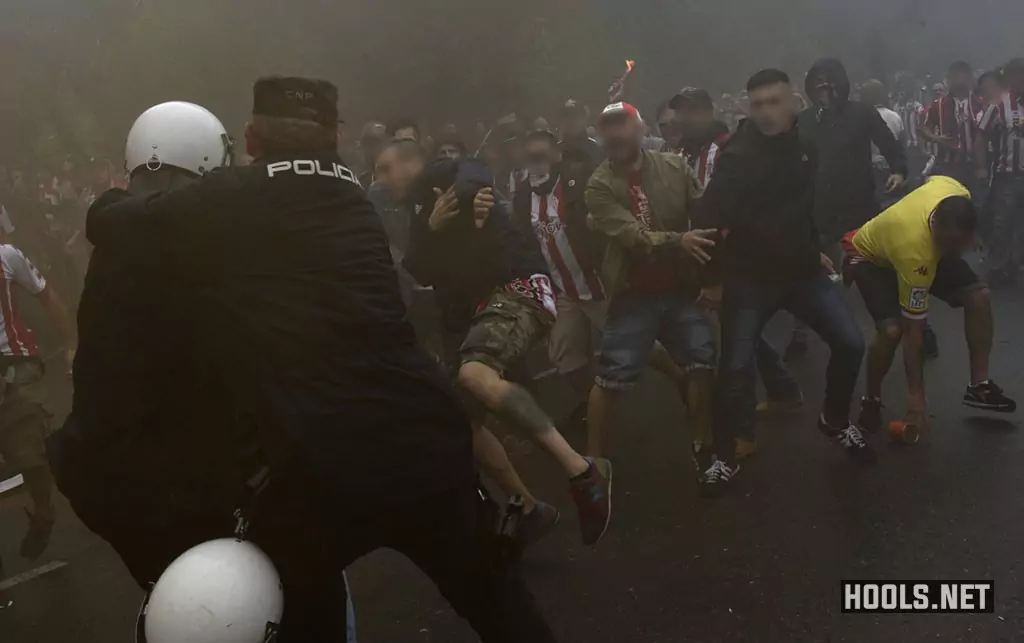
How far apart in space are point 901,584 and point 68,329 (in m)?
2.52

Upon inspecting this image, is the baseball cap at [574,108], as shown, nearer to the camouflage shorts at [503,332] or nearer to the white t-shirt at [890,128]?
the camouflage shorts at [503,332]

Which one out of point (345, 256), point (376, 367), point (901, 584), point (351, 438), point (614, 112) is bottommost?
point (901, 584)

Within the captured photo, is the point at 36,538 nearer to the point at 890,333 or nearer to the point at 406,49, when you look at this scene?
the point at 406,49

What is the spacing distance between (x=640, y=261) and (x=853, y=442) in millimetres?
957

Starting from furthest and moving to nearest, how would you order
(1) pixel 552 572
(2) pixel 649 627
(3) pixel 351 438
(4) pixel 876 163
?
(4) pixel 876 163
(1) pixel 552 572
(2) pixel 649 627
(3) pixel 351 438

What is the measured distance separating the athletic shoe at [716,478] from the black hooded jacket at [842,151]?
32.2 inches

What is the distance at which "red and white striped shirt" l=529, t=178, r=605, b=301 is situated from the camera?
8.55 feet

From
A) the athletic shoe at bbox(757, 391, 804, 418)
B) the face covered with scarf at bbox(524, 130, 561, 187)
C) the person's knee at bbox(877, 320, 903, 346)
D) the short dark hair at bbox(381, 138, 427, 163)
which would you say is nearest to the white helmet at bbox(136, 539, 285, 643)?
the short dark hair at bbox(381, 138, 427, 163)

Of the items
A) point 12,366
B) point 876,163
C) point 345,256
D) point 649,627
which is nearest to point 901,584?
point 649,627

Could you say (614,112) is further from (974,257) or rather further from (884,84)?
(974,257)

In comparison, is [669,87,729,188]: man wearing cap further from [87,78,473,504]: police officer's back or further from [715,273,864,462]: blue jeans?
[87,78,473,504]: police officer's back

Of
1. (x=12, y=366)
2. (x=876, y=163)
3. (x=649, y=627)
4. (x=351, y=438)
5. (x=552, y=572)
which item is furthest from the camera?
(x=876, y=163)

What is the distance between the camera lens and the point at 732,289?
2707 mm

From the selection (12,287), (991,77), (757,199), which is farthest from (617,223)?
(12,287)
